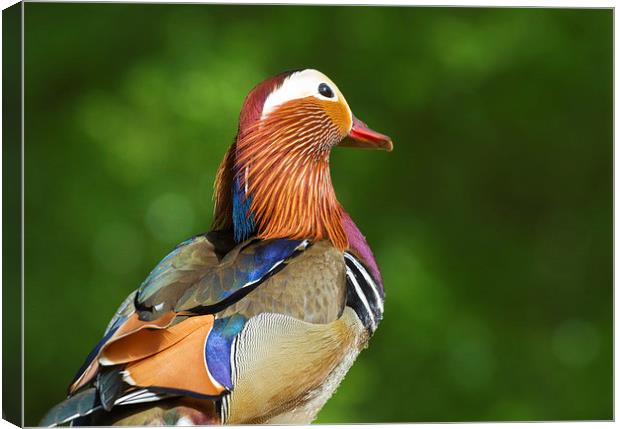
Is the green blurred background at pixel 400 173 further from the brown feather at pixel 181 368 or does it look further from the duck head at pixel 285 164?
the brown feather at pixel 181 368

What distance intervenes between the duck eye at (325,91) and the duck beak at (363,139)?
0.23ft

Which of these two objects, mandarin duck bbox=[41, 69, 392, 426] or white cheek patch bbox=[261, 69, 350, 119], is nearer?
mandarin duck bbox=[41, 69, 392, 426]

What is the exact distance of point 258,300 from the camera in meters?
1.77

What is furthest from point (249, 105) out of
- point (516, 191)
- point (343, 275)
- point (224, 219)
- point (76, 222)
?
point (516, 191)

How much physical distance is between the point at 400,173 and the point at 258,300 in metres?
0.94

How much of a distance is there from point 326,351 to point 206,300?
211mm

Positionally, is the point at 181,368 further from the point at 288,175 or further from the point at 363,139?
the point at 363,139

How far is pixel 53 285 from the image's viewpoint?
2.16 m

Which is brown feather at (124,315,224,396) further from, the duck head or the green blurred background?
the green blurred background

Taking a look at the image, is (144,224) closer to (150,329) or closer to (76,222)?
(76,222)

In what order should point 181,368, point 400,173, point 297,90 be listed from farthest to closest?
point 400,173 → point 297,90 → point 181,368

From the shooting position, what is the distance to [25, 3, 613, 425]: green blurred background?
86.0 inches

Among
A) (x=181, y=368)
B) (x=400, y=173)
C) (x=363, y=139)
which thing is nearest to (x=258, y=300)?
(x=181, y=368)

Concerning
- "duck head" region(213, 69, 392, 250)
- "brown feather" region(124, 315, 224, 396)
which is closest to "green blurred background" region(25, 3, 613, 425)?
"duck head" region(213, 69, 392, 250)
